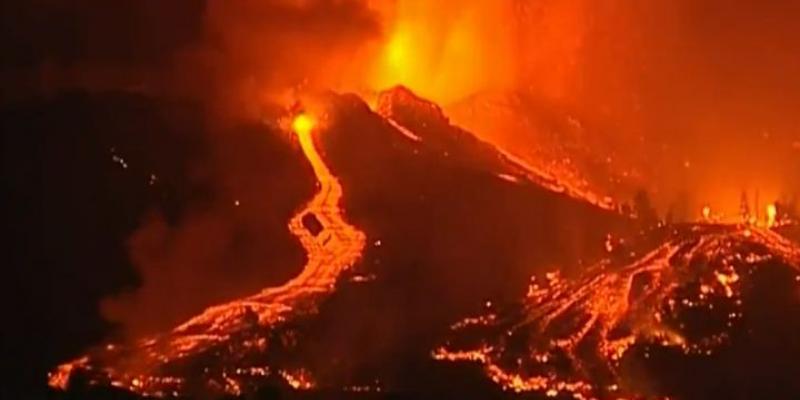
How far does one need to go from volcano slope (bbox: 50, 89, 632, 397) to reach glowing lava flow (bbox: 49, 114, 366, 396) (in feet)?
0.18

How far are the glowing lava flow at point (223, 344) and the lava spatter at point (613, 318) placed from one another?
449 cm

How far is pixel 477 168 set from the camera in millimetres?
64625

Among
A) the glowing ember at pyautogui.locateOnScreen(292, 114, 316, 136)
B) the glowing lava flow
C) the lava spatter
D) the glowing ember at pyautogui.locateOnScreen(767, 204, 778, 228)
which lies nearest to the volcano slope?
the glowing lava flow

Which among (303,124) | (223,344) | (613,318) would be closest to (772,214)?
(303,124)

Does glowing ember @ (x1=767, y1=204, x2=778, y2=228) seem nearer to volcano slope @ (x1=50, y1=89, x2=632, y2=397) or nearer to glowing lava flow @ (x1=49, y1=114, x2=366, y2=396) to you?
volcano slope @ (x1=50, y1=89, x2=632, y2=397)

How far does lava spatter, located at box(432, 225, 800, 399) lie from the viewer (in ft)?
137

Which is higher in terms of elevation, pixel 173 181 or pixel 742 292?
pixel 173 181

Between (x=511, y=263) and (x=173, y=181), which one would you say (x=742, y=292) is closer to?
(x=511, y=263)

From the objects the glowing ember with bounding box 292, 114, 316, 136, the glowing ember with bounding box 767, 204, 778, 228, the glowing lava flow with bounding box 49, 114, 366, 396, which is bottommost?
the glowing lava flow with bounding box 49, 114, 366, 396

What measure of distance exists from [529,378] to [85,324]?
1157cm

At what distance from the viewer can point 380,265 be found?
48.3m

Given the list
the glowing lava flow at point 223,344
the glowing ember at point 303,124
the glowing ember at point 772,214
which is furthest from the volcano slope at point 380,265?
the glowing ember at point 772,214

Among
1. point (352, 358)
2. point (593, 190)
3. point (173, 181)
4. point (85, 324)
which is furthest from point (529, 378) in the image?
point (593, 190)

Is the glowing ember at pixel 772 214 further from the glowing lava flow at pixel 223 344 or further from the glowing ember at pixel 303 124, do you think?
the glowing lava flow at pixel 223 344
